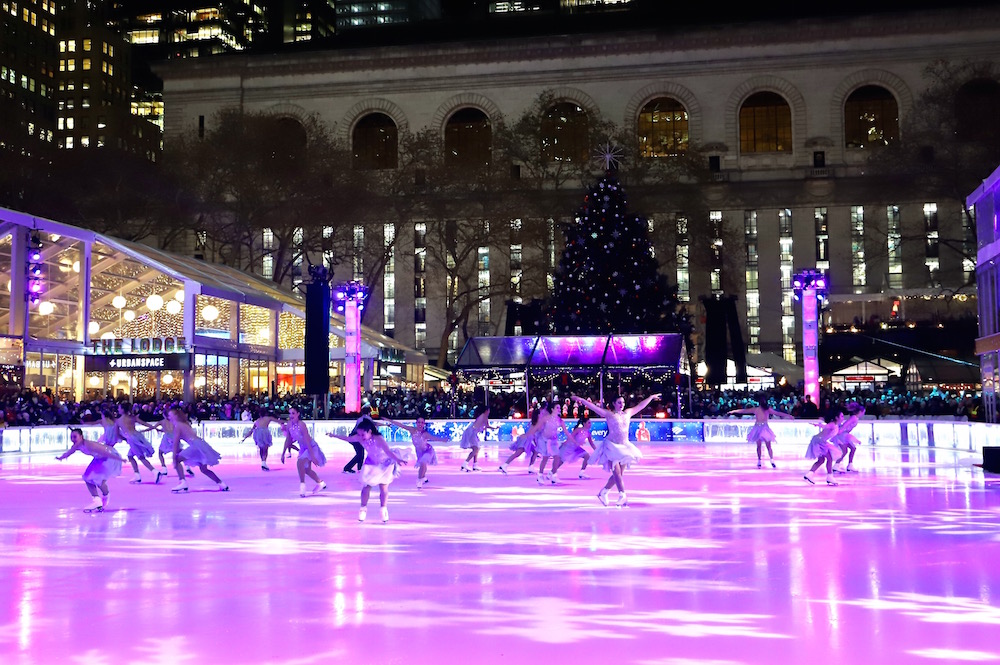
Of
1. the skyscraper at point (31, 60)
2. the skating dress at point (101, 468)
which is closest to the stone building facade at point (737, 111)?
the skating dress at point (101, 468)

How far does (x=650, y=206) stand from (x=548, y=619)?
57858 mm

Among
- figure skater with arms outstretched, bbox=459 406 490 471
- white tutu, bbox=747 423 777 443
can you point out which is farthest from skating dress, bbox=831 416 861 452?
figure skater with arms outstretched, bbox=459 406 490 471

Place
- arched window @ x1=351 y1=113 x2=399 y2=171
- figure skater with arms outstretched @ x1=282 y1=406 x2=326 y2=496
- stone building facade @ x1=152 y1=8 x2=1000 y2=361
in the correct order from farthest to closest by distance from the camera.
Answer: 1. arched window @ x1=351 y1=113 x2=399 y2=171
2. stone building facade @ x1=152 y1=8 x2=1000 y2=361
3. figure skater with arms outstretched @ x1=282 y1=406 x2=326 y2=496

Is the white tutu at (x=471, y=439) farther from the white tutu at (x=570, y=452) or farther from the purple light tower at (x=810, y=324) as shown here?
the purple light tower at (x=810, y=324)

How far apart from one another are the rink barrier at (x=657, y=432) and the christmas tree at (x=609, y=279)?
8.80m

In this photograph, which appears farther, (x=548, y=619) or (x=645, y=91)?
(x=645, y=91)

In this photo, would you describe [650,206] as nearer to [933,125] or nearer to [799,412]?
[933,125]

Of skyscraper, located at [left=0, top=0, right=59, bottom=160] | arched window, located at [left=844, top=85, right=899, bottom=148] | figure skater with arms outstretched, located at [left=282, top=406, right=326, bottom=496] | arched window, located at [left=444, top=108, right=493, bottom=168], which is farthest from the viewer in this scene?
skyscraper, located at [left=0, top=0, right=59, bottom=160]

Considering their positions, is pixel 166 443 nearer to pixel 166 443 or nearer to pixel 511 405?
Result: pixel 166 443

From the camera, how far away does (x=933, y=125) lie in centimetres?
5625

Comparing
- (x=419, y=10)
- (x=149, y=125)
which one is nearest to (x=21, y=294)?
(x=149, y=125)

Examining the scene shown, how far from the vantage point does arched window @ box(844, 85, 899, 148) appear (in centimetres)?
7412

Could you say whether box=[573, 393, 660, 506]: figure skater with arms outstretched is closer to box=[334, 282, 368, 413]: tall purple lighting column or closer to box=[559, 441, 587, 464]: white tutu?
box=[559, 441, 587, 464]: white tutu

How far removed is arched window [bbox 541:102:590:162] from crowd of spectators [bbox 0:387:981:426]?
29.6 m
